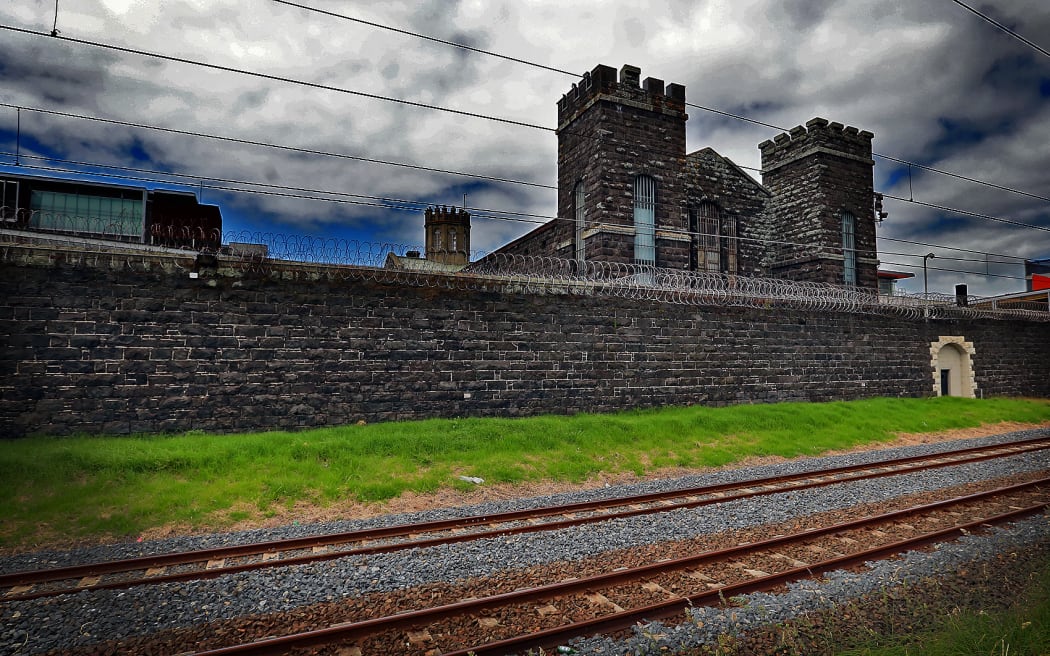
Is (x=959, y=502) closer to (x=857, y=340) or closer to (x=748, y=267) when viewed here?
(x=857, y=340)

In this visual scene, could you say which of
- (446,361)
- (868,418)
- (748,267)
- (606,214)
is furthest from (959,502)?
(748,267)

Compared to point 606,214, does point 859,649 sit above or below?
below

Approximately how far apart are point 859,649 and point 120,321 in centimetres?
1151

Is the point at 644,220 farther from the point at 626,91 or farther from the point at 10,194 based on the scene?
the point at 10,194

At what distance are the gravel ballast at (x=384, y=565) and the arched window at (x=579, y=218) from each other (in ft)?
37.7

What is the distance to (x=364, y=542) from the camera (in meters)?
6.89

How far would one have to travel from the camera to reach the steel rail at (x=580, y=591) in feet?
14.0

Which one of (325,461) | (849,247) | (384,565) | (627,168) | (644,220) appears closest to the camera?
(384,565)

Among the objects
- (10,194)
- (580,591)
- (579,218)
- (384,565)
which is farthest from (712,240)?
(10,194)

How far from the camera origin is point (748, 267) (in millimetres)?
23578

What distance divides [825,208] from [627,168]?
10542 mm

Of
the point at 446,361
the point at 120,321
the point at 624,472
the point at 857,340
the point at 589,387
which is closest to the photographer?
the point at 120,321

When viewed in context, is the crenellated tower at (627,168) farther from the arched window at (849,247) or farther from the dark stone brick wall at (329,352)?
the arched window at (849,247)

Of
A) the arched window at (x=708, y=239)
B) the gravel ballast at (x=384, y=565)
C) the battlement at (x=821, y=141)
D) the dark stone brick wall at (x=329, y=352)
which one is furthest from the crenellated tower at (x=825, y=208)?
the gravel ballast at (x=384, y=565)
